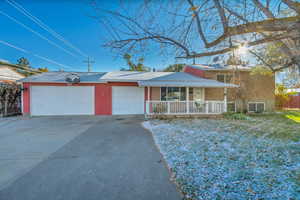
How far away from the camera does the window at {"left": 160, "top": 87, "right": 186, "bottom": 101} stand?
989 centimetres

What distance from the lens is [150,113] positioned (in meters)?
8.28

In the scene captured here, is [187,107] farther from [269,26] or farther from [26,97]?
[26,97]

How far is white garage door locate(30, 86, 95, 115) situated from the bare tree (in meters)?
8.21

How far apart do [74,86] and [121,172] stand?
8.92m

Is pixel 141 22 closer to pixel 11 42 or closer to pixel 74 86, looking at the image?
pixel 74 86

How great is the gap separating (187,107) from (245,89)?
20.1ft

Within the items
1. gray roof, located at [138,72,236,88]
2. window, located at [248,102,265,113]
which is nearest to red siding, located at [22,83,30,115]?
gray roof, located at [138,72,236,88]

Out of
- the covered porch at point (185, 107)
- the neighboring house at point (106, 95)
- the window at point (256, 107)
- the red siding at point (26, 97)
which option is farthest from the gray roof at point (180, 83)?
the red siding at point (26, 97)

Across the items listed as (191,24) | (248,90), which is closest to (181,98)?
(248,90)

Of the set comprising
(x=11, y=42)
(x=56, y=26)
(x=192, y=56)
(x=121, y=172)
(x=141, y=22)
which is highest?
(x=11, y=42)

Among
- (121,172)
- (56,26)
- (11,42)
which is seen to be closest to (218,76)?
(121,172)

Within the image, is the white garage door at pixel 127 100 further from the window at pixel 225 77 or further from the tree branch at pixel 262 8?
the tree branch at pixel 262 8

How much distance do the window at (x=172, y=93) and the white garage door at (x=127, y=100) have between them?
67.4 inches

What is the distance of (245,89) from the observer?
10.8m
